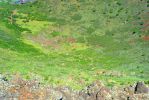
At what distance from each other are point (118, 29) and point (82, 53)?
46.8 feet

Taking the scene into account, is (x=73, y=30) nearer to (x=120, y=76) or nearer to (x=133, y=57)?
(x=133, y=57)

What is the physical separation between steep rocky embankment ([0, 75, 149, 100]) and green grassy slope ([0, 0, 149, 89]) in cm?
1098

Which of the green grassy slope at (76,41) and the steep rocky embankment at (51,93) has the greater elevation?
the green grassy slope at (76,41)

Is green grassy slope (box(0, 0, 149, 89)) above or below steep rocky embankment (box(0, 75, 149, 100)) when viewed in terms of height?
above

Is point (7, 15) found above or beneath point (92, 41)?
above

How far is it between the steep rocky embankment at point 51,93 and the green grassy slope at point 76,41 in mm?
10980

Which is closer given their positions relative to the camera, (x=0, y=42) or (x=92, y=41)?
(x=0, y=42)

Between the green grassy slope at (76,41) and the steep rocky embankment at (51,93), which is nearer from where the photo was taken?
the steep rocky embankment at (51,93)

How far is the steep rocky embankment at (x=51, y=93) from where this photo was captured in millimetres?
26422

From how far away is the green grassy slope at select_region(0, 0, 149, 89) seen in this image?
1896 inches

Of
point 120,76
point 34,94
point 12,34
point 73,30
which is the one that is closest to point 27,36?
point 12,34

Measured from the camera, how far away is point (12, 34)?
71.9m

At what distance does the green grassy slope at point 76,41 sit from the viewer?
48.2 m

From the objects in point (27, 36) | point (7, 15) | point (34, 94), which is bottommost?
point (34, 94)
